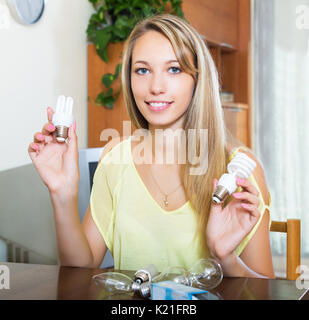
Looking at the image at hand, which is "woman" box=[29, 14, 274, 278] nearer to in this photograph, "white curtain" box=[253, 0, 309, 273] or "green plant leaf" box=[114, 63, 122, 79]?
"green plant leaf" box=[114, 63, 122, 79]

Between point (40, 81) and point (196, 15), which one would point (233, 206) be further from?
point (196, 15)

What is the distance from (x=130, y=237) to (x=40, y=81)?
1145 mm

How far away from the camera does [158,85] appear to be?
1.05 meters

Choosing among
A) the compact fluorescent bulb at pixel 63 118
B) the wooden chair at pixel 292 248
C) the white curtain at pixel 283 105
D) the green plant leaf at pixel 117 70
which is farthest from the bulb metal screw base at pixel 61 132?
the white curtain at pixel 283 105

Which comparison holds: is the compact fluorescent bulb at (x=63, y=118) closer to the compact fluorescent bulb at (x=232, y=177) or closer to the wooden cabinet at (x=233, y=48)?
the compact fluorescent bulb at (x=232, y=177)

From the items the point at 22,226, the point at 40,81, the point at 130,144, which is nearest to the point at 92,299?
the point at 130,144

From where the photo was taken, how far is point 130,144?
1.23 meters

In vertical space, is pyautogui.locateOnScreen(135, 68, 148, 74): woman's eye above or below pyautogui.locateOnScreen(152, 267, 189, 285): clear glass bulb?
above

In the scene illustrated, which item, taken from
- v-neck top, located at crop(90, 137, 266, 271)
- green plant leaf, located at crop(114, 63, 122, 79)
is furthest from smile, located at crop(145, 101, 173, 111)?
green plant leaf, located at crop(114, 63, 122, 79)

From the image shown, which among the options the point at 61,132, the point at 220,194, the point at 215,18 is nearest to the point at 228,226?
the point at 220,194

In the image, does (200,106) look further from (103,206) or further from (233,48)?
(233,48)

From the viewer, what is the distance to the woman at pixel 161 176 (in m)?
0.97

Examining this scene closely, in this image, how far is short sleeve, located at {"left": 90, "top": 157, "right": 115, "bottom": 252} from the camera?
1.13 metres
